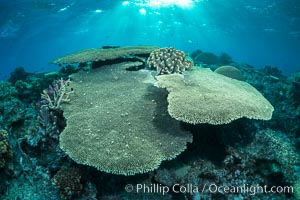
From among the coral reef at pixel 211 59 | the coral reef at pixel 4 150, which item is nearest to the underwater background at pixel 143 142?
the coral reef at pixel 4 150

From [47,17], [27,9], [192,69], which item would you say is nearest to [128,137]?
[192,69]

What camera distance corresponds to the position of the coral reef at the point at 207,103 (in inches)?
206

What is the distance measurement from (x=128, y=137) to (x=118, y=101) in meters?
1.78

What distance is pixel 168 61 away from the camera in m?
8.76

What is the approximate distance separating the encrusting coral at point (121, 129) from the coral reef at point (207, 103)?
55 cm

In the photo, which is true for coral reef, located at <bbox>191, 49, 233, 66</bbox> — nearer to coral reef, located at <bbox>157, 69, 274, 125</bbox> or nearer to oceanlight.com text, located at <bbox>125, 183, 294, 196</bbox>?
coral reef, located at <bbox>157, 69, 274, 125</bbox>

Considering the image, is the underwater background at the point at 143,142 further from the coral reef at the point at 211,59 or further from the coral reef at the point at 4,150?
the coral reef at the point at 211,59

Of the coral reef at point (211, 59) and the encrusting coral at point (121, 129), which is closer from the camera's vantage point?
the encrusting coral at point (121, 129)

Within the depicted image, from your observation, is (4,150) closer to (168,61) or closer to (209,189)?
(209,189)

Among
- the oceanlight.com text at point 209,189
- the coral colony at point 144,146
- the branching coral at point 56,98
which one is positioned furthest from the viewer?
the branching coral at point 56,98

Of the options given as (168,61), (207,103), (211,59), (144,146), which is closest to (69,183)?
(144,146)

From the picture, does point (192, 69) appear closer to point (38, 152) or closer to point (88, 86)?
point (88, 86)

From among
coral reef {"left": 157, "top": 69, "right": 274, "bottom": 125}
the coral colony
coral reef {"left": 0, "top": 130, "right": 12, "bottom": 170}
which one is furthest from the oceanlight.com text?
coral reef {"left": 0, "top": 130, "right": 12, "bottom": 170}

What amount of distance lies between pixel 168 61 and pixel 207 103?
3531 mm
